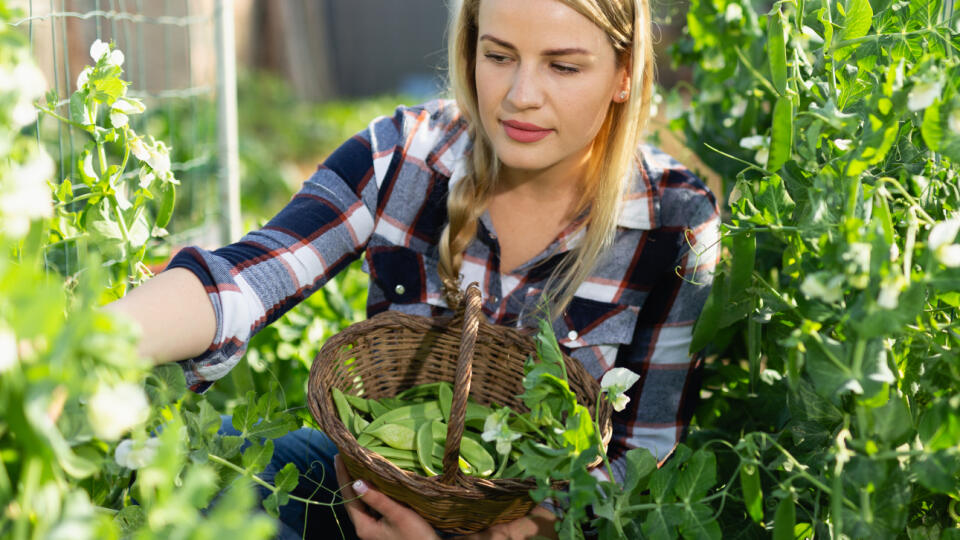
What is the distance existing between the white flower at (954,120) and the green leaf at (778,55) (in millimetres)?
213

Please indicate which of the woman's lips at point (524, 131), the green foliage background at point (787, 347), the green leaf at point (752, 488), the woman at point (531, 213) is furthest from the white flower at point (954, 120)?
the woman's lips at point (524, 131)

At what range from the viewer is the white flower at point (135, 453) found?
66cm

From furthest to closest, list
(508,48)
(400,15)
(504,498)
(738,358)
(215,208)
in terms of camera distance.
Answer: (400,15), (215,208), (738,358), (508,48), (504,498)

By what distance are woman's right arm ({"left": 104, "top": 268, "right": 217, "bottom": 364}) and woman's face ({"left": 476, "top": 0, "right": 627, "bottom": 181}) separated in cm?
48

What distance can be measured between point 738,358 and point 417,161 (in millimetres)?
648

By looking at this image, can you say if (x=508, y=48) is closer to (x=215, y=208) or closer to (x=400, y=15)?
(x=215, y=208)

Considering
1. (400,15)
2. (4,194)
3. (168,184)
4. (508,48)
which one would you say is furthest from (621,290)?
(400,15)

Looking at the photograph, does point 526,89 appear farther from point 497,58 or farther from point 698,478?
point 698,478

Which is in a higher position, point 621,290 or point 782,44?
point 782,44

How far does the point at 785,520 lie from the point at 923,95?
40 cm

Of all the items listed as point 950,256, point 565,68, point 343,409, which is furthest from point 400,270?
point 950,256

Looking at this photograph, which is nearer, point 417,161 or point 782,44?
point 782,44

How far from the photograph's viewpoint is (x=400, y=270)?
132 cm

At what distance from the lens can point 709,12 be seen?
145cm
